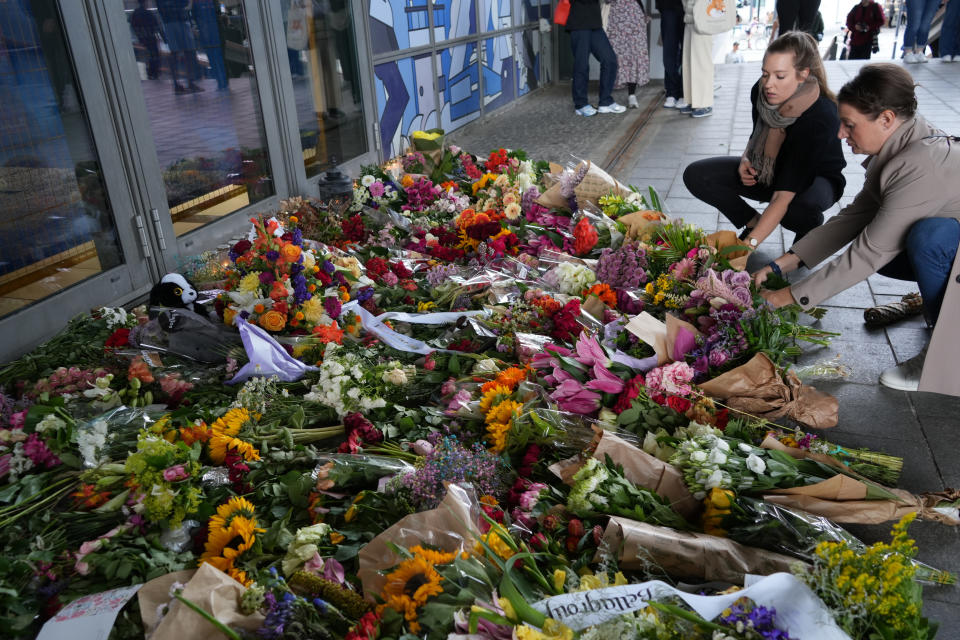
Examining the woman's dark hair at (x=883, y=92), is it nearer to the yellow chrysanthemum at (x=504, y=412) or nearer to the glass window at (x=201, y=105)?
the yellow chrysanthemum at (x=504, y=412)

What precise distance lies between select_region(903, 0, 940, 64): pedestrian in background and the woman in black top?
28.5 feet

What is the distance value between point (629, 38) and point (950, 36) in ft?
18.2

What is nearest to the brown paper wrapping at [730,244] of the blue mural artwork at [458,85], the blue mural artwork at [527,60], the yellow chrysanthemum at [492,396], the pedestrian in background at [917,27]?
the yellow chrysanthemum at [492,396]

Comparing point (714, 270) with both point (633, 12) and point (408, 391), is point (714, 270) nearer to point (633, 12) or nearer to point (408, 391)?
point (408, 391)

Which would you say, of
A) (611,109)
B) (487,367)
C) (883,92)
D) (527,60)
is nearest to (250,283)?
(487,367)

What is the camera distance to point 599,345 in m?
2.47

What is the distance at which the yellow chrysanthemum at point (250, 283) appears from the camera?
2.79 metres

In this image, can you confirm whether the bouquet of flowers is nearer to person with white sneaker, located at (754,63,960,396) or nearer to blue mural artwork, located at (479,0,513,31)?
person with white sneaker, located at (754,63,960,396)

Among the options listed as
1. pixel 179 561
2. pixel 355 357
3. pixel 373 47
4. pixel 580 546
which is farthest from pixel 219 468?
pixel 373 47

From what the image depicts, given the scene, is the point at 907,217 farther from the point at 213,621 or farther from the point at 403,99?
the point at 403,99

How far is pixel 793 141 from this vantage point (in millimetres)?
3502

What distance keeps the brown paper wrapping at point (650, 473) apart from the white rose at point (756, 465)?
17 cm

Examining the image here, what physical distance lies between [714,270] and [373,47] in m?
4.46

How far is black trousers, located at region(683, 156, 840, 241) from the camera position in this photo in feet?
12.3
